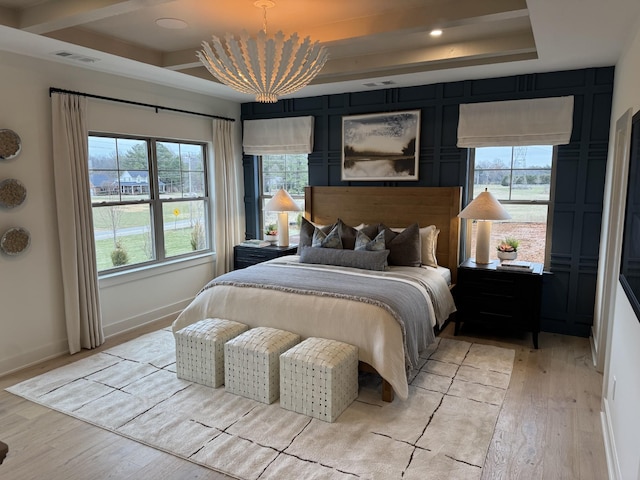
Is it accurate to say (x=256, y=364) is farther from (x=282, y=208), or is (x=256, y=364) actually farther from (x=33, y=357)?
(x=282, y=208)

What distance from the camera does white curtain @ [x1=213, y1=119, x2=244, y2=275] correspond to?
18.3 feet

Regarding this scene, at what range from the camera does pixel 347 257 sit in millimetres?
4320

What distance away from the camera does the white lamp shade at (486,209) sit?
170 inches

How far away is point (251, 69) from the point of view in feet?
9.25

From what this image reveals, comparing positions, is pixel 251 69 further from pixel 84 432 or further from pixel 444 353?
pixel 444 353

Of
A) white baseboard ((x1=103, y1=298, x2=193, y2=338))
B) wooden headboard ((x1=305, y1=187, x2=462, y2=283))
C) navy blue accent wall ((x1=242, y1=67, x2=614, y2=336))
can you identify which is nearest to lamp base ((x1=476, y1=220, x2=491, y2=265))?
wooden headboard ((x1=305, y1=187, x2=462, y2=283))

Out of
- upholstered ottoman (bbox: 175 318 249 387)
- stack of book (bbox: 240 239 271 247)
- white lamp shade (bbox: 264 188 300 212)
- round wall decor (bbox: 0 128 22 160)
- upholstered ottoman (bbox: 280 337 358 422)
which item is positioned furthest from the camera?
stack of book (bbox: 240 239 271 247)

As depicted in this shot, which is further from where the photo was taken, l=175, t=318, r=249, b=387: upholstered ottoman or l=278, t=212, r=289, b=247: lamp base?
l=278, t=212, r=289, b=247: lamp base

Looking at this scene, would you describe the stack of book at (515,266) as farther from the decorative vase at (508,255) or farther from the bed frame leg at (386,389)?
the bed frame leg at (386,389)

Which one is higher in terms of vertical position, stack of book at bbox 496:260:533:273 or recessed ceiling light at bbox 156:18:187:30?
recessed ceiling light at bbox 156:18:187:30

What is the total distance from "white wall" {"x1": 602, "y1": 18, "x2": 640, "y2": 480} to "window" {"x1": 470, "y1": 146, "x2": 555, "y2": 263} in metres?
1.12

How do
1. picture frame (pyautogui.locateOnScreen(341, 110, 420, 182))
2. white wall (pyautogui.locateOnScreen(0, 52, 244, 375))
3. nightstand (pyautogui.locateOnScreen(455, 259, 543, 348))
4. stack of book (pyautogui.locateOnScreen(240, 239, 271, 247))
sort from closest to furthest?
white wall (pyautogui.locateOnScreen(0, 52, 244, 375))
nightstand (pyautogui.locateOnScreen(455, 259, 543, 348))
picture frame (pyautogui.locateOnScreen(341, 110, 420, 182))
stack of book (pyautogui.locateOnScreen(240, 239, 271, 247))

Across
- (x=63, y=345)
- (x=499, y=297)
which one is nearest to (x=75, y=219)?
(x=63, y=345)

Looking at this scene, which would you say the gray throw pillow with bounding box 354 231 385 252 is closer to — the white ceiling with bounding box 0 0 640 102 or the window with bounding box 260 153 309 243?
the window with bounding box 260 153 309 243
